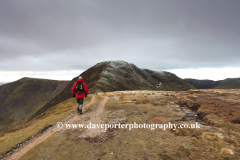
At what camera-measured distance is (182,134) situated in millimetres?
7758

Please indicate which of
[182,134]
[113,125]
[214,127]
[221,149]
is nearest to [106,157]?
[113,125]

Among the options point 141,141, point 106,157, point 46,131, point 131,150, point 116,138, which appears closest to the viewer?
point 106,157

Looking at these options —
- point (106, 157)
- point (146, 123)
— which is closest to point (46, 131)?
point (106, 157)

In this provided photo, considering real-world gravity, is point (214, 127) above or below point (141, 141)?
above

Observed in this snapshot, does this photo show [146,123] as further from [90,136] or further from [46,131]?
[46,131]

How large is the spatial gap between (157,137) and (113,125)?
412 cm

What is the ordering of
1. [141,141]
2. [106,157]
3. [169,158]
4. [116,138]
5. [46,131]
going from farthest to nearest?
1. [46,131]
2. [116,138]
3. [141,141]
4. [106,157]
5. [169,158]

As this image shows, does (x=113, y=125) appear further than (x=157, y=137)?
Yes

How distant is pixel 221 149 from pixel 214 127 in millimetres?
3059

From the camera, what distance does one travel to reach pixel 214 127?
829cm

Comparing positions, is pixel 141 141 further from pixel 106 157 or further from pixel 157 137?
pixel 106 157

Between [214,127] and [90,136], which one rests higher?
[214,127]

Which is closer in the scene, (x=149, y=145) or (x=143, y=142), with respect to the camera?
(x=149, y=145)

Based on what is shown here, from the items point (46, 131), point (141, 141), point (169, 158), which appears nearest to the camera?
point (169, 158)
